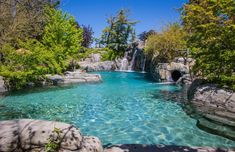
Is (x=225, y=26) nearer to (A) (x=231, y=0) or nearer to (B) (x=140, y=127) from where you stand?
(A) (x=231, y=0)

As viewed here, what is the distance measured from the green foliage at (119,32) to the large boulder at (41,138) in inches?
1652

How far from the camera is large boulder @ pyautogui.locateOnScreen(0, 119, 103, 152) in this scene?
5531 millimetres

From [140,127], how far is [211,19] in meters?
7.23

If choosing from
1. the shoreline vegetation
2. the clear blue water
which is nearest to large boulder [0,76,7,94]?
the shoreline vegetation

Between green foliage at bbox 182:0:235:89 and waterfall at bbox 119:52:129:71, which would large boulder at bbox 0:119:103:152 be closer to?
green foliage at bbox 182:0:235:89

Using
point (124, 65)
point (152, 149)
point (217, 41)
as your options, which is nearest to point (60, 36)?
point (217, 41)

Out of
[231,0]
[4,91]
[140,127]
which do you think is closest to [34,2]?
[140,127]

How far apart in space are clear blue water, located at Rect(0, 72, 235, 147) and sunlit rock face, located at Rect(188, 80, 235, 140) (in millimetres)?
530

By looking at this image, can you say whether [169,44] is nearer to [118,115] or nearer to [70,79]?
[70,79]

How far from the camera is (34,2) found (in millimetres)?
6457

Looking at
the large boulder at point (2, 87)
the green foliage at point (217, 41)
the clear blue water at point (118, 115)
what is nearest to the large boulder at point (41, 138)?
the clear blue water at point (118, 115)

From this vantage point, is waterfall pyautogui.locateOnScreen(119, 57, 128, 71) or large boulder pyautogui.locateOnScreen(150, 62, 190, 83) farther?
waterfall pyautogui.locateOnScreen(119, 57, 128, 71)

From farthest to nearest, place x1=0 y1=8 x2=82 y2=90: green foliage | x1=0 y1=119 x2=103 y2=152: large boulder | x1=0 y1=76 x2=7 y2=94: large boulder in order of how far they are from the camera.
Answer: x1=0 y1=8 x2=82 y2=90: green foliage
x1=0 y1=76 x2=7 y2=94: large boulder
x1=0 y1=119 x2=103 y2=152: large boulder

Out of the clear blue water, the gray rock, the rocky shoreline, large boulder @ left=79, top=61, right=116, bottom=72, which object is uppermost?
the gray rock
